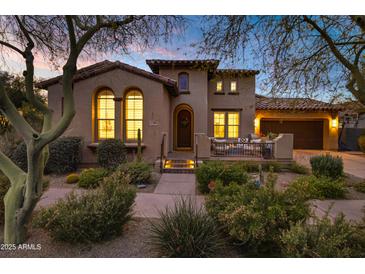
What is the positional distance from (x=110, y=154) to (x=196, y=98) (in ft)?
22.1

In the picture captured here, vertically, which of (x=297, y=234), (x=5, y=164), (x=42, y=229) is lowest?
(x=42, y=229)

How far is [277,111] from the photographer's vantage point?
559 inches

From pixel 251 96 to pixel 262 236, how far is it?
39.8 ft

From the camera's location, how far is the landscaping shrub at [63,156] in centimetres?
717

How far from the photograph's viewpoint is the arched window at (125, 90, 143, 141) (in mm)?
8625

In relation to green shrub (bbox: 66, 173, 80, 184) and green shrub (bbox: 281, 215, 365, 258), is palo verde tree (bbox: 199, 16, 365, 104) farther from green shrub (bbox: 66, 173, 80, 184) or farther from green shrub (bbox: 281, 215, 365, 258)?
green shrub (bbox: 66, 173, 80, 184)

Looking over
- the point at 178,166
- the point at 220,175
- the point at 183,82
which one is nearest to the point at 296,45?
the point at 220,175

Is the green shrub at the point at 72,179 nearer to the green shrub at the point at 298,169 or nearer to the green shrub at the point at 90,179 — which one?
the green shrub at the point at 90,179

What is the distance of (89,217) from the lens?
280 cm

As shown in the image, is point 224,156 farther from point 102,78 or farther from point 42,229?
point 42,229

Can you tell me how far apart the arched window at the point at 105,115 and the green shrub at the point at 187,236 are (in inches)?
270

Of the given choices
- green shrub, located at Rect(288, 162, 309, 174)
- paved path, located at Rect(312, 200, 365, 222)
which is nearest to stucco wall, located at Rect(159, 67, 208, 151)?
green shrub, located at Rect(288, 162, 309, 174)

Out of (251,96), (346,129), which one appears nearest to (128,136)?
(251,96)

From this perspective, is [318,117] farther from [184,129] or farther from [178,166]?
[178,166]
